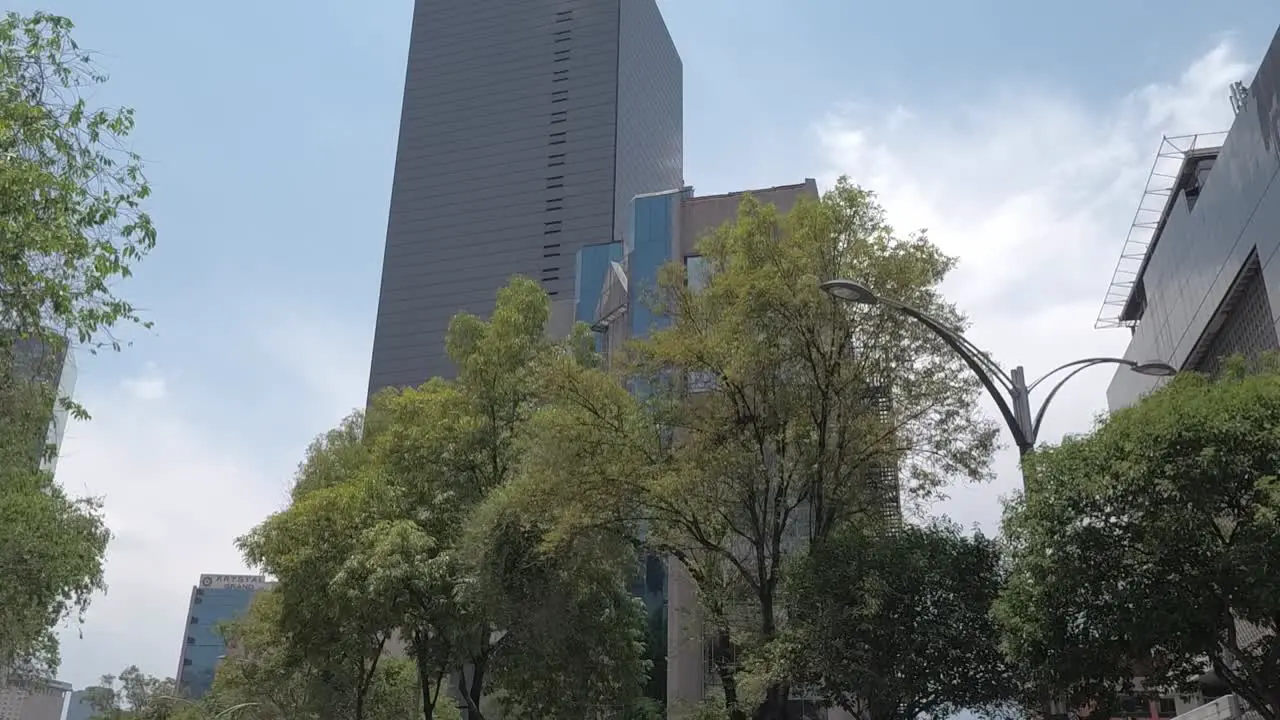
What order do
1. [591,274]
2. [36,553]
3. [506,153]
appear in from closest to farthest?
[36,553] < [591,274] < [506,153]

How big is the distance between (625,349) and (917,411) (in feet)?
19.9

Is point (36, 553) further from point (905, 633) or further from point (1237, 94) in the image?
point (1237, 94)

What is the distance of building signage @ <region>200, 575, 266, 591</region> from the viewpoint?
147 metres

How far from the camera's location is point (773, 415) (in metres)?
18.7

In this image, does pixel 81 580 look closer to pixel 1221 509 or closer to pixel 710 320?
pixel 710 320

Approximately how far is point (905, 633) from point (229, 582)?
151 metres

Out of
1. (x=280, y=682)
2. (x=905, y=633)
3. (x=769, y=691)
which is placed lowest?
→ (x=769, y=691)

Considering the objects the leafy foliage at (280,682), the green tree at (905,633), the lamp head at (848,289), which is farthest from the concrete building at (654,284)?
the lamp head at (848,289)

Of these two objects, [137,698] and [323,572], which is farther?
[137,698]

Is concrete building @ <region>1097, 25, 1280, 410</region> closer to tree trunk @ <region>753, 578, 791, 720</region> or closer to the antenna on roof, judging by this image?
the antenna on roof

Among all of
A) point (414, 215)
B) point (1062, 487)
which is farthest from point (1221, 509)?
point (414, 215)

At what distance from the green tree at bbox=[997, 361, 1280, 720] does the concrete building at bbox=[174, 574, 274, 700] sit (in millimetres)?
136267

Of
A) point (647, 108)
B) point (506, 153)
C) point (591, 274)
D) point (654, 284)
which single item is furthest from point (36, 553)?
point (647, 108)

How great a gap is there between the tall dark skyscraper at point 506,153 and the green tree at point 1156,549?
3697 inches
